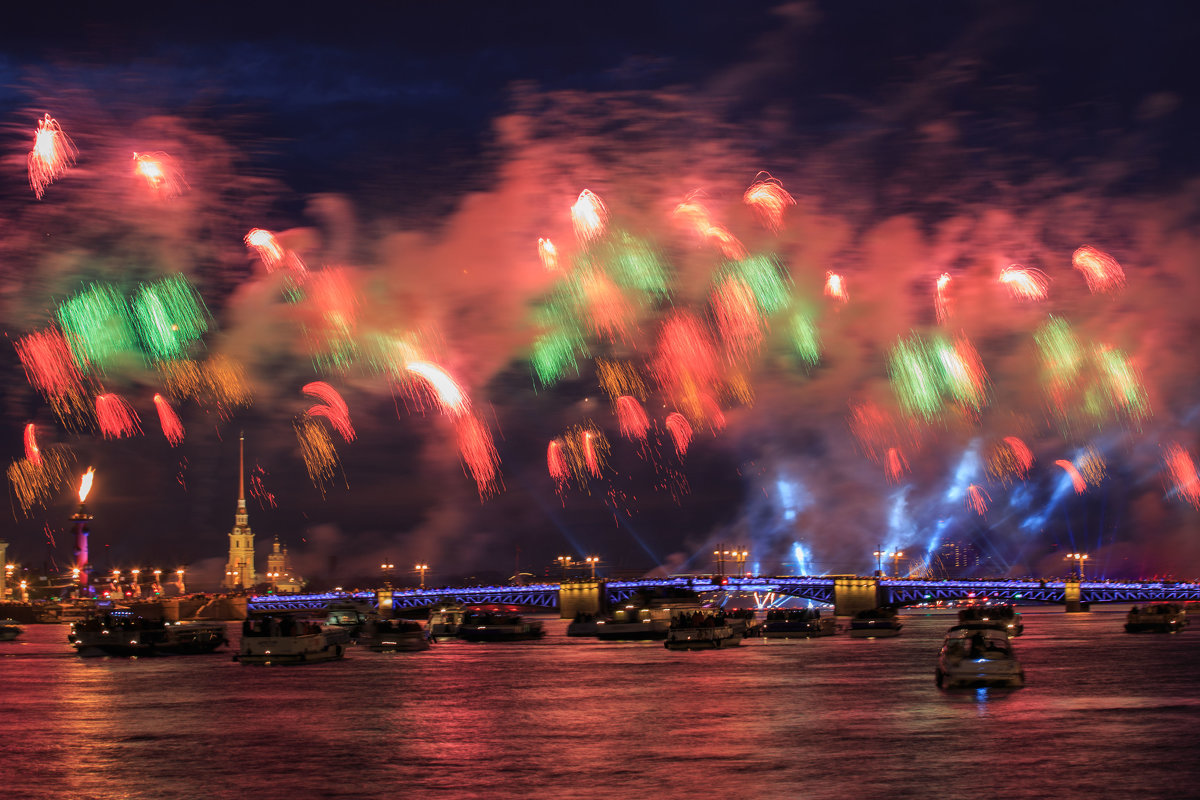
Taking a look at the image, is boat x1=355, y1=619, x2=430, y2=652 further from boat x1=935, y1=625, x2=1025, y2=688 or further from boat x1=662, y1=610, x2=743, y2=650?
boat x1=935, y1=625, x2=1025, y2=688

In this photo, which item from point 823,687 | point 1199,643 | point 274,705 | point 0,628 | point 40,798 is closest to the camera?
point 40,798

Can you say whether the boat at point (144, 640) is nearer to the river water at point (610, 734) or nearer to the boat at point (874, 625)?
the river water at point (610, 734)

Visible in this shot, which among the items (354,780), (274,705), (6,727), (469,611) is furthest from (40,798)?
(469,611)

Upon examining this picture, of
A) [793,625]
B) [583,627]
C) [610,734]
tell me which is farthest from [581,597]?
[610,734]

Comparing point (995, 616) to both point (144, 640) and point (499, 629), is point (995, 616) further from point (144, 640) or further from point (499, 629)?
point (144, 640)

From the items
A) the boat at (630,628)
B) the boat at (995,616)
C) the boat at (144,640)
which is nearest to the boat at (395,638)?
the boat at (144,640)

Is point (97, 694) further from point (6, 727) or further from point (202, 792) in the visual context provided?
point (202, 792)

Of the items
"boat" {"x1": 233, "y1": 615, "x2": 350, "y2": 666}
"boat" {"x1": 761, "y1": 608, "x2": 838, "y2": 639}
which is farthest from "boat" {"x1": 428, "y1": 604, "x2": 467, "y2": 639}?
"boat" {"x1": 233, "y1": 615, "x2": 350, "y2": 666}
